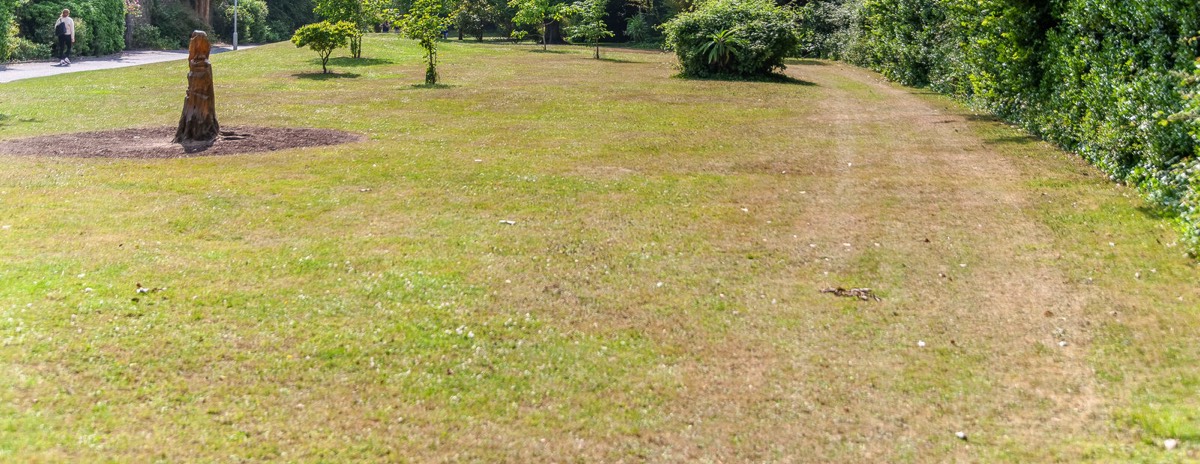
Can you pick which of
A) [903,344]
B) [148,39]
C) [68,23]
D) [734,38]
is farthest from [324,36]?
[903,344]

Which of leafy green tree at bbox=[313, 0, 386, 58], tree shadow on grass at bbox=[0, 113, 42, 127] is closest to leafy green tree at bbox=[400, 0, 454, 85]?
leafy green tree at bbox=[313, 0, 386, 58]

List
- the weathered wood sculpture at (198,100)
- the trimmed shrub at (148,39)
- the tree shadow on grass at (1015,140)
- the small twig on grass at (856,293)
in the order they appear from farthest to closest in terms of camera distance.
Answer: the trimmed shrub at (148,39) → the tree shadow on grass at (1015,140) → the weathered wood sculpture at (198,100) → the small twig on grass at (856,293)

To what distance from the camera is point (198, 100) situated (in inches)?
558

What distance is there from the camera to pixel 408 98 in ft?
73.0

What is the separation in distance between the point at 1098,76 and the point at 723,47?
60.4 ft

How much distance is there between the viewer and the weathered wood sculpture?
1416 cm

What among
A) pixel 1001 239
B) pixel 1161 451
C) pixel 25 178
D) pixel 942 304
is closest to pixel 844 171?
pixel 1001 239

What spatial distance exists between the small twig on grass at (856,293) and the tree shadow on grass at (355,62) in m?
28.2

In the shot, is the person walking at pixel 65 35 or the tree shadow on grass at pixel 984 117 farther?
the person walking at pixel 65 35

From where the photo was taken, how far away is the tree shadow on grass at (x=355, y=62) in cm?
3348

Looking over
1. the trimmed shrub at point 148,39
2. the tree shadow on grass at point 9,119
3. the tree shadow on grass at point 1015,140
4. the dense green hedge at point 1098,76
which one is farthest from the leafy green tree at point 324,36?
the tree shadow on grass at point 1015,140

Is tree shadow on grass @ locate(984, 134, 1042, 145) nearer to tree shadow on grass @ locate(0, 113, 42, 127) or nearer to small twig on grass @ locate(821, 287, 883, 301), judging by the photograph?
small twig on grass @ locate(821, 287, 883, 301)

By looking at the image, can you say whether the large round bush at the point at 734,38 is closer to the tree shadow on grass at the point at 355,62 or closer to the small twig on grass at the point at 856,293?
the tree shadow on grass at the point at 355,62

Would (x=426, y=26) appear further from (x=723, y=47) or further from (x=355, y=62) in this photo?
(x=355, y=62)
